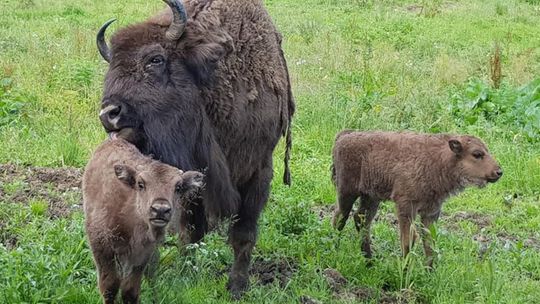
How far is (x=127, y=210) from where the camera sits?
4.93 metres

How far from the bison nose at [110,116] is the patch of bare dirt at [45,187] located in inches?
82.7

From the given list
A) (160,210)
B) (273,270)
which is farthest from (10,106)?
(160,210)

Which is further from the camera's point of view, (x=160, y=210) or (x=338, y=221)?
(x=338, y=221)

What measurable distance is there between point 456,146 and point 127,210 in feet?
10.3

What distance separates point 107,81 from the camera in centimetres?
557

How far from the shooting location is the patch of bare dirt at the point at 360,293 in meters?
6.12

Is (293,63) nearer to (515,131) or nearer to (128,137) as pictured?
(515,131)

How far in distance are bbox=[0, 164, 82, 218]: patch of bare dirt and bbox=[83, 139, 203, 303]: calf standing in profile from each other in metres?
2.15

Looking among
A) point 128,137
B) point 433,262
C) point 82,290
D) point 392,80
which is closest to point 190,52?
point 128,137

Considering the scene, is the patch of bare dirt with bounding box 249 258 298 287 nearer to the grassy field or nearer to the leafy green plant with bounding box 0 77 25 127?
the grassy field

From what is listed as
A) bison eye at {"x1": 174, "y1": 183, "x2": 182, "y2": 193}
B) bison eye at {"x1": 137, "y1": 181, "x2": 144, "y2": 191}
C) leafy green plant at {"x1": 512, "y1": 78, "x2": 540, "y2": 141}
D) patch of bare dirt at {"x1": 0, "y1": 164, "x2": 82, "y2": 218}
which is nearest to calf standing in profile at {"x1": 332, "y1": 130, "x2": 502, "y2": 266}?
patch of bare dirt at {"x1": 0, "y1": 164, "x2": 82, "y2": 218}

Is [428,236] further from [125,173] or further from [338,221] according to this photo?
[125,173]

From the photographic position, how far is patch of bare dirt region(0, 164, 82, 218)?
24.1 feet

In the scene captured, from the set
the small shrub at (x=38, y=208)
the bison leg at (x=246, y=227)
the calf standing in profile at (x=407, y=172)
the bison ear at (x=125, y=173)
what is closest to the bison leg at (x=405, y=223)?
the calf standing in profile at (x=407, y=172)
